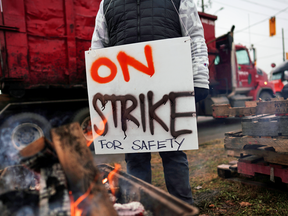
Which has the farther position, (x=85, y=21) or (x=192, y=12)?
(x=85, y=21)

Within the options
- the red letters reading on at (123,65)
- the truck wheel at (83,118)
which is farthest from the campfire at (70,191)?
the truck wheel at (83,118)

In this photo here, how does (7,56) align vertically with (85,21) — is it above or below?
below

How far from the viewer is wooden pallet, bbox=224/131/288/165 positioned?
202 cm

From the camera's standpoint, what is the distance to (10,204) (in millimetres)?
1033

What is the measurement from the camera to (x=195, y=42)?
1.70 m

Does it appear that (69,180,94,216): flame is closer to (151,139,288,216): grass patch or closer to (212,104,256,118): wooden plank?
(151,139,288,216): grass patch

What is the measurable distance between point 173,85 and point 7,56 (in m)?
3.61

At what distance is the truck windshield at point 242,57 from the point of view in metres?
7.79

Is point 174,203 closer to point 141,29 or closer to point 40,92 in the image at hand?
point 141,29

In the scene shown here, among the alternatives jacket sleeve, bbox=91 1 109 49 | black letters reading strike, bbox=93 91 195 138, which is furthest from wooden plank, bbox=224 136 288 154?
jacket sleeve, bbox=91 1 109 49

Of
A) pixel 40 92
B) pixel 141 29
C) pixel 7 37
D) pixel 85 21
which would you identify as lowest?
pixel 40 92

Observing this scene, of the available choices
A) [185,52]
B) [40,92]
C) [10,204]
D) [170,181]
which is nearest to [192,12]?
[185,52]

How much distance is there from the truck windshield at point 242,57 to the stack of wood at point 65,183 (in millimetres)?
7827

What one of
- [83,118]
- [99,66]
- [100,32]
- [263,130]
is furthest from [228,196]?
[83,118]
